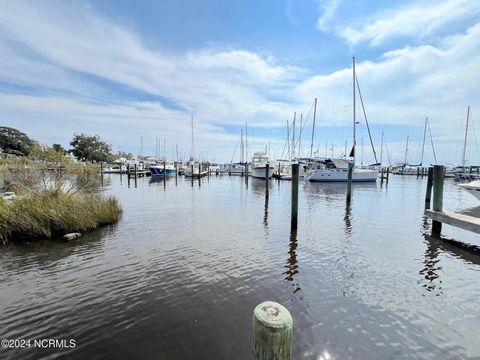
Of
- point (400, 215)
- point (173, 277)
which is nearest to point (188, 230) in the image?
point (173, 277)

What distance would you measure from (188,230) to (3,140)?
91566mm

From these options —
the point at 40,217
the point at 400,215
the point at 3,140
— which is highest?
the point at 3,140

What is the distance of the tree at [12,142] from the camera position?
75.7m

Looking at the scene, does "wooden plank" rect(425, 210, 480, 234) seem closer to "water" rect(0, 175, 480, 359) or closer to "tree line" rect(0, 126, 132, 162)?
"water" rect(0, 175, 480, 359)

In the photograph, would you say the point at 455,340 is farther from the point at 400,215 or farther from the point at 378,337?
the point at 400,215

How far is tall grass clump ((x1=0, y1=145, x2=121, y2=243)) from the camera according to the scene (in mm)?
10617

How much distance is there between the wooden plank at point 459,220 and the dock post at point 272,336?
415 inches

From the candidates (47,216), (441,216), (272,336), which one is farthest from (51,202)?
(441,216)

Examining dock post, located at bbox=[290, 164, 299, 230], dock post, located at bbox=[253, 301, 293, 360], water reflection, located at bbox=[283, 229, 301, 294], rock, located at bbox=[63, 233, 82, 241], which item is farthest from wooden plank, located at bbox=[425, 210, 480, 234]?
rock, located at bbox=[63, 233, 82, 241]

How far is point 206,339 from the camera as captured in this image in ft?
16.4

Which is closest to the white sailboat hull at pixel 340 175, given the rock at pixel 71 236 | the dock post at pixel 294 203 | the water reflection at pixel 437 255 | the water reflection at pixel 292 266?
the dock post at pixel 294 203

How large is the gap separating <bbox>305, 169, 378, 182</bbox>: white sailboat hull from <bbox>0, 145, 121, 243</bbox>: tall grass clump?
122 ft

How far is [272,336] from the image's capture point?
2611 millimetres

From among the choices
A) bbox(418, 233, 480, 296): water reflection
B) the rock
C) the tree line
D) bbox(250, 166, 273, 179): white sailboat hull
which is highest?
the tree line
